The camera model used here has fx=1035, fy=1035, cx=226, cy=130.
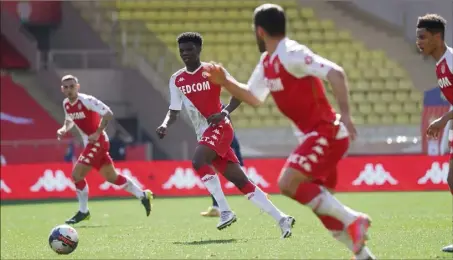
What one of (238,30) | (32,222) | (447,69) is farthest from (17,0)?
(447,69)

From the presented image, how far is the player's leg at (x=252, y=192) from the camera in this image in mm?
11633

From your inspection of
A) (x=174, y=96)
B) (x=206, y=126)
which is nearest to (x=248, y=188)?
(x=206, y=126)

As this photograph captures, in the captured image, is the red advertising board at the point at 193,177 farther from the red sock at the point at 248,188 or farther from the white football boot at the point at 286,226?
the white football boot at the point at 286,226

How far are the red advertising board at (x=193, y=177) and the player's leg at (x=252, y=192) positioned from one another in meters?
11.5

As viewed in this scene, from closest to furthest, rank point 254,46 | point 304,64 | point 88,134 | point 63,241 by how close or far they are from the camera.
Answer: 1. point 304,64
2. point 63,241
3. point 88,134
4. point 254,46

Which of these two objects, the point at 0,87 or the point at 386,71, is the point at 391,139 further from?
the point at 0,87

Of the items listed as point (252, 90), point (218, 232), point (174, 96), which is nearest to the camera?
point (252, 90)

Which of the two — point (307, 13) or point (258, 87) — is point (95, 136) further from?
point (307, 13)

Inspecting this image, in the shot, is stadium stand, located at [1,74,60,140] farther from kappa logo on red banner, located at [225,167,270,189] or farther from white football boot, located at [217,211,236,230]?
white football boot, located at [217,211,236,230]

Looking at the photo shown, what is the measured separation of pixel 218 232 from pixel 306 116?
16.6 feet

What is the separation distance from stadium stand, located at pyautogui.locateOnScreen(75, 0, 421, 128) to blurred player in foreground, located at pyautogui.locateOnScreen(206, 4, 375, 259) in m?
21.5

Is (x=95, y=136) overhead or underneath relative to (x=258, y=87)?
underneath

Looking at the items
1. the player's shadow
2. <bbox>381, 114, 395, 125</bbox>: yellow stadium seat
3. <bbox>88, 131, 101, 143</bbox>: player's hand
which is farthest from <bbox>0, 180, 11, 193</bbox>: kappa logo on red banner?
the player's shadow

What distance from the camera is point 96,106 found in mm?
16031
